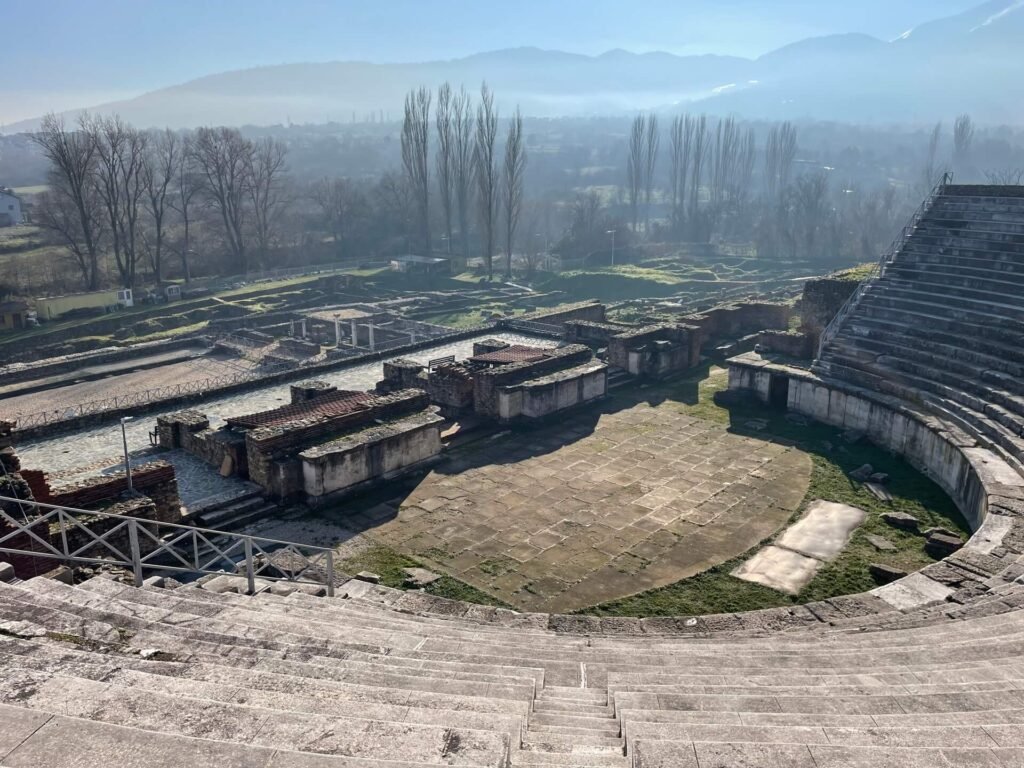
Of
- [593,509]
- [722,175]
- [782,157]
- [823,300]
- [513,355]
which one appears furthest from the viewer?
[782,157]

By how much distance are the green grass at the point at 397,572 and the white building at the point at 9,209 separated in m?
73.9

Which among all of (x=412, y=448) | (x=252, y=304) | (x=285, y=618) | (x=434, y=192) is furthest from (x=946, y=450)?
(x=434, y=192)

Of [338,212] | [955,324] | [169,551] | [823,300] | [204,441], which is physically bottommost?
[204,441]

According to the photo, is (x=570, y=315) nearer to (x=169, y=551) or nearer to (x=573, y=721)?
(x=169, y=551)

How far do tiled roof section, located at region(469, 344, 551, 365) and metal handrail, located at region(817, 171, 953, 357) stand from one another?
8.11 metres

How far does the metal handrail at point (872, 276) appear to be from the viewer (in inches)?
845

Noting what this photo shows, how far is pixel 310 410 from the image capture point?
52.9 feet

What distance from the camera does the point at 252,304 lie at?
42906 millimetres

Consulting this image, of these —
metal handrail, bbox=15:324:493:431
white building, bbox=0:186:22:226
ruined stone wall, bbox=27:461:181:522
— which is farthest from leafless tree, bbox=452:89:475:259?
ruined stone wall, bbox=27:461:181:522

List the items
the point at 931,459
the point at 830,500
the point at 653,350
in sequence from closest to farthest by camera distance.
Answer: the point at 830,500 < the point at 931,459 < the point at 653,350

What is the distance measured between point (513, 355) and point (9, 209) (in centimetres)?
7011

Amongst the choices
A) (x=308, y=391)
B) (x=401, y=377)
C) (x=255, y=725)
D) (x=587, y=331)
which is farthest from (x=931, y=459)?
(x=255, y=725)

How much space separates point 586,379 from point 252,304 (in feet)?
95.3

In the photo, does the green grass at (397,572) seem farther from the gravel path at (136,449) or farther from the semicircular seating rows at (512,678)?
the gravel path at (136,449)
